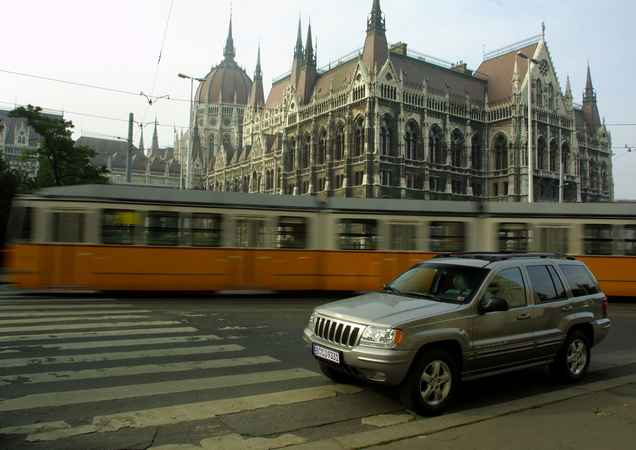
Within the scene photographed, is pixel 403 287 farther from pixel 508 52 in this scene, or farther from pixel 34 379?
pixel 508 52

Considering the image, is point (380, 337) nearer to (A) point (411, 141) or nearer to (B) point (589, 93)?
(A) point (411, 141)

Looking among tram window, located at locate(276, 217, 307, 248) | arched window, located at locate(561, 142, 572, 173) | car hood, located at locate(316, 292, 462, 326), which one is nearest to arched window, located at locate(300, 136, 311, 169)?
arched window, located at locate(561, 142, 572, 173)

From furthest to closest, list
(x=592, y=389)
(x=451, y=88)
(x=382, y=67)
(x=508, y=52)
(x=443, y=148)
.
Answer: (x=508, y=52) → (x=451, y=88) → (x=443, y=148) → (x=382, y=67) → (x=592, y=389)

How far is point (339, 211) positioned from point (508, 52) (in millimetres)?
65401

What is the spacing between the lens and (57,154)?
3030 cm

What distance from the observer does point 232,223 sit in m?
13.2

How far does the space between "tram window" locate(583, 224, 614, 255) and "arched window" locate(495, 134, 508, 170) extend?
166ft

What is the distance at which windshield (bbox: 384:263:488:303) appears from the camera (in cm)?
512

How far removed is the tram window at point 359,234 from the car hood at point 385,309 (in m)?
8.45

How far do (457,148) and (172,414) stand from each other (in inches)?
2372

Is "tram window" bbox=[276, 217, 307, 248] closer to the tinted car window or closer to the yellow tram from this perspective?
the yellow tram

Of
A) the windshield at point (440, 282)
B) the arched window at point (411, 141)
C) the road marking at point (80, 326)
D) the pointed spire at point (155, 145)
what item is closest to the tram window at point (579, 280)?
the windshield at point (440, 282)

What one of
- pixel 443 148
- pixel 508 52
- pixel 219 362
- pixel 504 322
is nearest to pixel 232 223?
pixel 219 362

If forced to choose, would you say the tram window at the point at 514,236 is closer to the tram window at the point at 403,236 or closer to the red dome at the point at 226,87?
the tram window at the point at 403,236
